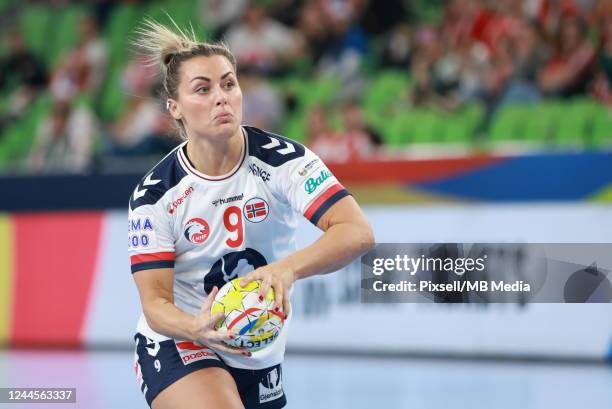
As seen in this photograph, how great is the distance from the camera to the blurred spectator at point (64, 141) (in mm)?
10953

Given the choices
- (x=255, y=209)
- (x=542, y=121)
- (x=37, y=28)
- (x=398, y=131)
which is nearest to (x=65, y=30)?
(x=37, y=28)

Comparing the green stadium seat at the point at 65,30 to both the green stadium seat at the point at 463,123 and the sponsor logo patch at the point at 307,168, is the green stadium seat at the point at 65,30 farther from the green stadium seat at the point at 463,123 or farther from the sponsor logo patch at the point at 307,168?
the sponsor logo patch at the point at 307,168

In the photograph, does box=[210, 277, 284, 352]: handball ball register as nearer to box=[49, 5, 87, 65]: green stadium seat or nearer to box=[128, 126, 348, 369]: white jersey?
box=[128, 126, 348, 369]: white jersey

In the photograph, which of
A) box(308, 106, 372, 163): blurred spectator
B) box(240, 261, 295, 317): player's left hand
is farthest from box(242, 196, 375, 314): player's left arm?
box(308, 106, 372, 163): blurred spectator

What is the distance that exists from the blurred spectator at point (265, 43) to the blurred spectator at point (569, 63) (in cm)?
310

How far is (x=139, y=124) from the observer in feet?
36.3

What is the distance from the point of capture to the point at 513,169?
7.89m

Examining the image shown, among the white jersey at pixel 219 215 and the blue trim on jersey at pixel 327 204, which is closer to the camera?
the blue trim on jersey at pixel 327 204

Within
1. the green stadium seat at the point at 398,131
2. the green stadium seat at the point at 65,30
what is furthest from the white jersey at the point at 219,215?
the green stadium seat at the point at 65,30

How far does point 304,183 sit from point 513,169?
453 cm

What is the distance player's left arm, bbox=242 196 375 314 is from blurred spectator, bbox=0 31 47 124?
31.7ft

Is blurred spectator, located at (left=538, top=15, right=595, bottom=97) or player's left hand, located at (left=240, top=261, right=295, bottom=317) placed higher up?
blurred spectator, located at (left=538, top=15, right=595, bottom=97)

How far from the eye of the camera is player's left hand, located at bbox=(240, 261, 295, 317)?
3.20m

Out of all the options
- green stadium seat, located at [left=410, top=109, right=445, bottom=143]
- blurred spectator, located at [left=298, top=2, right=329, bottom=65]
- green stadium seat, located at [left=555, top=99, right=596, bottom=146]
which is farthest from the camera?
blurred spectator, located at [left=298, top=2, right=329, bottom=65]
